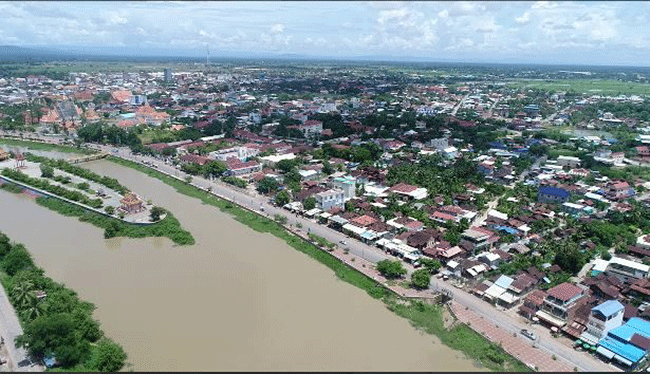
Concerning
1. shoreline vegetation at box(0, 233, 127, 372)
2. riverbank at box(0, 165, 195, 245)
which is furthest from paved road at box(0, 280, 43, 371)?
riverbank at box(0, 165, 195, 245)

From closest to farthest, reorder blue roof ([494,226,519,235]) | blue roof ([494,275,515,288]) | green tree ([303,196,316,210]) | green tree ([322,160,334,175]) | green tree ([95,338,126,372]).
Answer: green tree ([95,338,126,372]) < blue roof ([494,275,515,288]) < blue roof ([494,226,519,235]) < green tree ([303,196,316,210]) < green tree ([322,160,334,175])

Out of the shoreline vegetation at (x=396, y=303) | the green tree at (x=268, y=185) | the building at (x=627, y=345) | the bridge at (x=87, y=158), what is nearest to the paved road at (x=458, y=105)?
the green tree at (x=268, y=185)

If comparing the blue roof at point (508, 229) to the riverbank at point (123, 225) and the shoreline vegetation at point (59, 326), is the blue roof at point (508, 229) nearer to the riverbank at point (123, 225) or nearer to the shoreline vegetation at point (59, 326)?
the riverbank at point (123, 225)

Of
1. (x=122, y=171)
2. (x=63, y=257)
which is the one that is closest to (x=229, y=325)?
(x=63, y=257)

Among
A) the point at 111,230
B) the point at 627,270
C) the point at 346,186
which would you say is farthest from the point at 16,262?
the point at 627,270

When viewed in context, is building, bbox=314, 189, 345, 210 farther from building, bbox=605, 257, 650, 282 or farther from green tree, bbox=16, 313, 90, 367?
green tree, bbox=16, 313, 90, 367
